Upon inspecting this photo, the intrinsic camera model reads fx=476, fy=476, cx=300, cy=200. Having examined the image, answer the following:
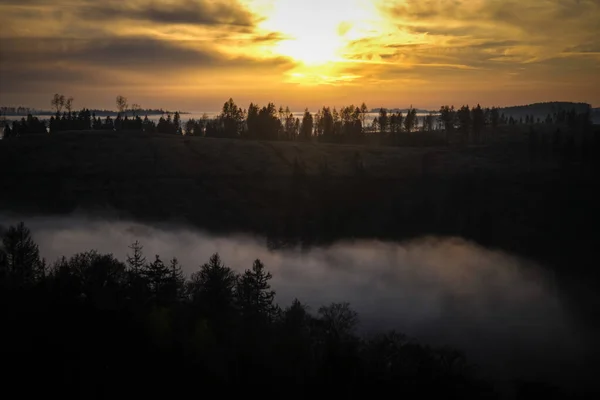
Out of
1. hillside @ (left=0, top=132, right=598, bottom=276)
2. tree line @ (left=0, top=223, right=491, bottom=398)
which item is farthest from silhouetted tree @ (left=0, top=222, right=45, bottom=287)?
hillside @ (left=0, top=132, right=598, bottom=276)

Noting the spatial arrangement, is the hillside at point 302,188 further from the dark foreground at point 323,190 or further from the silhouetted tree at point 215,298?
the silhouetted tree at point 215,298

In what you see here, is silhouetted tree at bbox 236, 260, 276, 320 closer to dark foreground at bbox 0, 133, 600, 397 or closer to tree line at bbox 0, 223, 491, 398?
tree line at bbox 0, 223, 491, 398

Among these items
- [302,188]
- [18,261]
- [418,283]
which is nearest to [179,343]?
[18,261]

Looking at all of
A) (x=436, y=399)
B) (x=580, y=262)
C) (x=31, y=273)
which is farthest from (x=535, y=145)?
(x=31, y=273)

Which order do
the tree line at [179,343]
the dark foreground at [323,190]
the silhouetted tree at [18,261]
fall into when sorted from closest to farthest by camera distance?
the tree line at [179,343] → the silhouetted tree at [18,261] → the dark foreground at [323,190]

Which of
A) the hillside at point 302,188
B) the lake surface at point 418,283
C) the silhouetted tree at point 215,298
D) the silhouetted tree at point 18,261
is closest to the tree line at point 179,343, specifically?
the silhouetted tree at point 215,298

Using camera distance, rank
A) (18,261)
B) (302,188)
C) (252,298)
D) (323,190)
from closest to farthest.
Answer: (252,298) < (18,261) < (302,188) < (323,190)

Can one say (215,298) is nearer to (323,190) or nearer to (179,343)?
(179,343)
